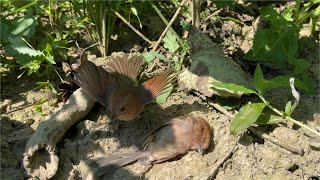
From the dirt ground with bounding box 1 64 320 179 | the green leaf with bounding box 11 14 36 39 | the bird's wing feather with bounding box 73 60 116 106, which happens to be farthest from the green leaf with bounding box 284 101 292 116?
the green leaf with bounding box 11 14 36 39

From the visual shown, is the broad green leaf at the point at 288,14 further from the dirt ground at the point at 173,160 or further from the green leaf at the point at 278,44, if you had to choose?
the dirt ground at the point at 173,160

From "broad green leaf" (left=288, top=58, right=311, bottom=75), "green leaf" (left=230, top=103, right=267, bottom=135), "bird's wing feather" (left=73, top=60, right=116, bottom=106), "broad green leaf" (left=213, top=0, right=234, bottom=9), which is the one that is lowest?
"green leaf" (left=230, top=103, right=267, bottom=135)

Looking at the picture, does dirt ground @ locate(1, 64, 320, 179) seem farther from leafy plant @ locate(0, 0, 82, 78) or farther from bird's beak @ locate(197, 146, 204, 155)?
leafy plant @ locate(0, 0, 82, 78)

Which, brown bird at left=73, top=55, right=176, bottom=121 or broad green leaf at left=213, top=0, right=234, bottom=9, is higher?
broad green leaf at left=213, top=0, right=234, bottom=9

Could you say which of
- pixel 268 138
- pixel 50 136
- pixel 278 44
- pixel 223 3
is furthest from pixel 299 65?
pixel 50 136

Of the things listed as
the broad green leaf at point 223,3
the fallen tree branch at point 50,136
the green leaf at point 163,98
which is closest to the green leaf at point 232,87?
the green leaf at point 163,98

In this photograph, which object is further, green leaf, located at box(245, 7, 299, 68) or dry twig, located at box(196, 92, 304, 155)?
green leaf, located at box(245, 7, 299, 68)

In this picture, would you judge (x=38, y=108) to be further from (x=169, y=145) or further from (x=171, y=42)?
(x=171, y=42)
